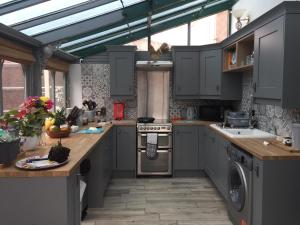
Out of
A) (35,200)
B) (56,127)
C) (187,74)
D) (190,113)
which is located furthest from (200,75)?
(35,200)

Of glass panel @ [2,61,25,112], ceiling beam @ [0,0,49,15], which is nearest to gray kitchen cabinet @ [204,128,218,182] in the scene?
glass panel @ [2,61,25,112]

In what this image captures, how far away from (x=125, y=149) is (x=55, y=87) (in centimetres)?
168

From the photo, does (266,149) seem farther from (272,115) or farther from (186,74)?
(186,74)

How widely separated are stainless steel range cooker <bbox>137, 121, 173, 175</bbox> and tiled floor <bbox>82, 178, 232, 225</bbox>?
0.61ft

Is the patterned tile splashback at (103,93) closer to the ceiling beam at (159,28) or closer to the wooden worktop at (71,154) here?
the ceiling beam at (159,28)

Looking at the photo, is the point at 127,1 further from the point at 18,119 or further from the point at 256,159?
the point at 256,159

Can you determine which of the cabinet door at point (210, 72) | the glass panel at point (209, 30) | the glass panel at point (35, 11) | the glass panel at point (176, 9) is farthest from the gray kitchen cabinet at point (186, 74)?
the glass panel at point (35, 11)

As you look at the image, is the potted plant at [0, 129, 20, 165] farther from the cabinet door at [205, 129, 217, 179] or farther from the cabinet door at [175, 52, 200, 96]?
the cabinet door at [175, 52, 200, 96]

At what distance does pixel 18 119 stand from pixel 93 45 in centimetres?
291

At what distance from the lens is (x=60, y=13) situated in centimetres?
308

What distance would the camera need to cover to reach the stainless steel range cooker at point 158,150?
15.2 ft

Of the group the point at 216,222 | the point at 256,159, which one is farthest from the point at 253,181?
the point at 216,222

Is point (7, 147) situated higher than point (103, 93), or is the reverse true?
point (103, 93)

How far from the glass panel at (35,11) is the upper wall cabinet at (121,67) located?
1842 mm
